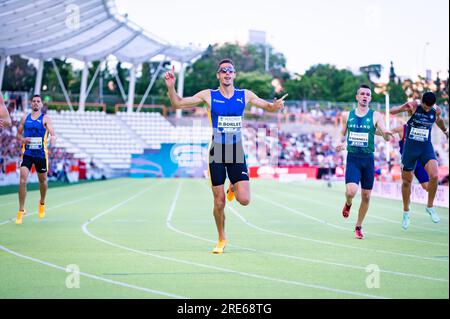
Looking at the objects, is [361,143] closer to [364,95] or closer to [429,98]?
[364,95]

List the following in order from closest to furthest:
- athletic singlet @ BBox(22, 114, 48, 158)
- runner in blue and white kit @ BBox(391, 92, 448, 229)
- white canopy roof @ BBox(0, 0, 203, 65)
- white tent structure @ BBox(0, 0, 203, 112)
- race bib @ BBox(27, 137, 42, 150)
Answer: runner in blue and white kit @ BBox(391, 92, 448, 229) → athletic singlet @ BBox(22, 114, 48, 158) → race bib @ BBox(27, 137, 42, 150) → white canopy roof @ BBox(0, 0, 203, 65) → white tent structure @ BBox(0, 0, 203, 112)

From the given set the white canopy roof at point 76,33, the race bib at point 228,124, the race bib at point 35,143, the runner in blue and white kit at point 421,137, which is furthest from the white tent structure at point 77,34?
the race bib at point 228,124

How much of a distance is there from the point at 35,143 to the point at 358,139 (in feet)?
A: 19.2

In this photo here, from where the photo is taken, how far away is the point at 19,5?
103 ft

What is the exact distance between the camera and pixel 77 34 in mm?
45844

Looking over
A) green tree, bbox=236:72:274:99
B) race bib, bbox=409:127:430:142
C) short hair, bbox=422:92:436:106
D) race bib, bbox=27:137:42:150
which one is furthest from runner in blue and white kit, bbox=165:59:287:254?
green tree, bbox=236:72:274:99

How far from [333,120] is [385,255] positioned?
5177 cm

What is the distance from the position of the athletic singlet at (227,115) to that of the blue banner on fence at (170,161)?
4946cm

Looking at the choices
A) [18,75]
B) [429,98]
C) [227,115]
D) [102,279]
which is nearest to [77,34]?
[18,75]

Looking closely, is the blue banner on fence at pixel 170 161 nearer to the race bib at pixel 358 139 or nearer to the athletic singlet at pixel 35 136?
the athletic singlet at pixel 35 136

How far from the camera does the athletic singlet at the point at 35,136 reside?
1246 centimetres

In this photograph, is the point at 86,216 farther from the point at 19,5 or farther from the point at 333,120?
the point at 333,120

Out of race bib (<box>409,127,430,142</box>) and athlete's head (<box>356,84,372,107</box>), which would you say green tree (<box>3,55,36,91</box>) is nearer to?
race bib (<box>409,127,430,142</box>)

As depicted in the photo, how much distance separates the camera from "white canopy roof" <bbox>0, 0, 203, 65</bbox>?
34.7m
